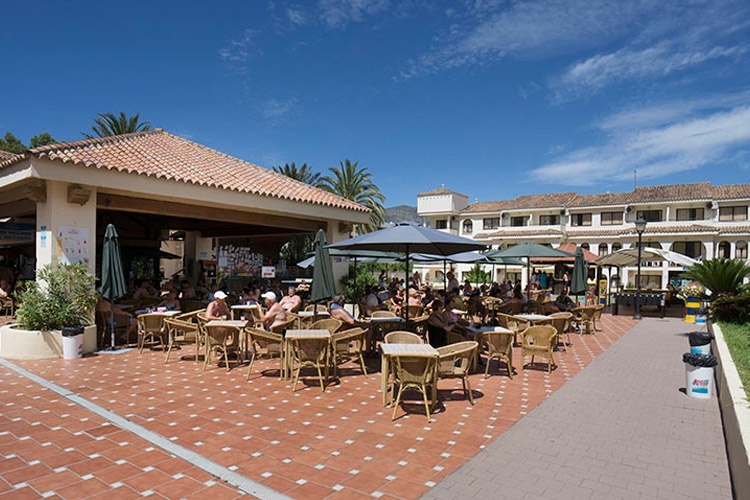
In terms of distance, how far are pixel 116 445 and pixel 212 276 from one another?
16.5 m

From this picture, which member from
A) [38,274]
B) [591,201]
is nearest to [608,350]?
[38,274]

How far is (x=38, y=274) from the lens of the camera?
8.88 m

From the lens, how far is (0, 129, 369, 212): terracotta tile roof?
987 centimetres

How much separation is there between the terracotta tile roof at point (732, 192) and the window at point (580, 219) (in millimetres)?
10001

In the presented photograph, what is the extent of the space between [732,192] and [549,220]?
14717 mm

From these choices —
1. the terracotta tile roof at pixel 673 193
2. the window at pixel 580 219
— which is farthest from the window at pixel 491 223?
the terracotta tile roof at pixel 673 193

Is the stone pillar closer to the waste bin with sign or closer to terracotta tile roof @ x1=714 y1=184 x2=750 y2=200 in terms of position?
the waste bin with sign

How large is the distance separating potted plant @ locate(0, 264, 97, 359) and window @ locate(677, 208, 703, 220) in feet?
149

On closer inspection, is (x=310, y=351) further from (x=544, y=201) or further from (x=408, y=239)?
(x=544, y=201)

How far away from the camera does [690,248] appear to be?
39.4m

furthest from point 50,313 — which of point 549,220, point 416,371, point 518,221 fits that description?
point 518,221

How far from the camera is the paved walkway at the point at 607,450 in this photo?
380cm

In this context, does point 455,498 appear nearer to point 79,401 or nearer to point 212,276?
point 79,401

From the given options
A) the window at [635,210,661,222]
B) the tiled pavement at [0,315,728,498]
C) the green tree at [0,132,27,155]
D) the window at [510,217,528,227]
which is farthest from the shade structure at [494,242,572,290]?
the green tree at [0,132,27,155]
